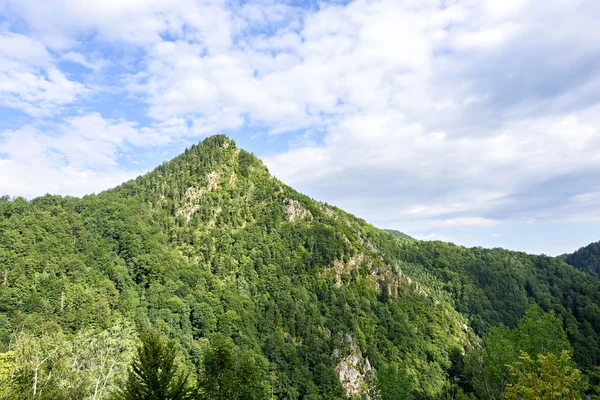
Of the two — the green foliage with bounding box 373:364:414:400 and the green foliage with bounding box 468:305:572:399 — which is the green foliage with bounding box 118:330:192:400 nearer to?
the green foliage with bounding box 373:364:414:400

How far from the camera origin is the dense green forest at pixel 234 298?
67.7 metres

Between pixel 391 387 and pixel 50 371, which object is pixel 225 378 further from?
pixel 391 387

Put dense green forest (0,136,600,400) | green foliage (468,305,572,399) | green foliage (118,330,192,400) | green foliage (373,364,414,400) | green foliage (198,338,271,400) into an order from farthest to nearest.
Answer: dense green forest (0,136,600,400) → green foliage (373,364,414,400) → green foliage (468,305,572,399) → green foliage (198,338,271,400) → green foliage (118,330,192,400)

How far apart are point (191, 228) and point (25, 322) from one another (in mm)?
90760

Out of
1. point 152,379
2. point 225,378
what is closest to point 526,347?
point 225,378

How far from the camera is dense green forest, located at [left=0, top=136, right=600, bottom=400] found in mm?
67744

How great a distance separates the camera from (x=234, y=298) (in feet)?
429

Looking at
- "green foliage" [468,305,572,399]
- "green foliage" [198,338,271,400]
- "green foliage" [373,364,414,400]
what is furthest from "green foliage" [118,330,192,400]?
"green foliage" [468,305,572,399]

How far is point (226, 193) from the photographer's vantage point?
186 m

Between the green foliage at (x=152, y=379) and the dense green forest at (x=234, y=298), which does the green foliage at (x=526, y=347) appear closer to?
the dense green forest at (x=234, y=298)

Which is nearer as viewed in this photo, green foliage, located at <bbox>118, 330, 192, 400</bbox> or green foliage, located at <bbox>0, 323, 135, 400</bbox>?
green foliage, located at <bbox>118, 330, 192, 400</bbox>

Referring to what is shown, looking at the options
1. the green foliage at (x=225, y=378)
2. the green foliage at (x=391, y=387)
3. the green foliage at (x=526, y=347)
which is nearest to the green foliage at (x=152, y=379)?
the green foliage at (x=225, y=378)

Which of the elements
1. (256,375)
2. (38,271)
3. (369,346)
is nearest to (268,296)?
(369,346)

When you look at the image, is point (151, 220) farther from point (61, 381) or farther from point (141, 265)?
point (61, 381)
